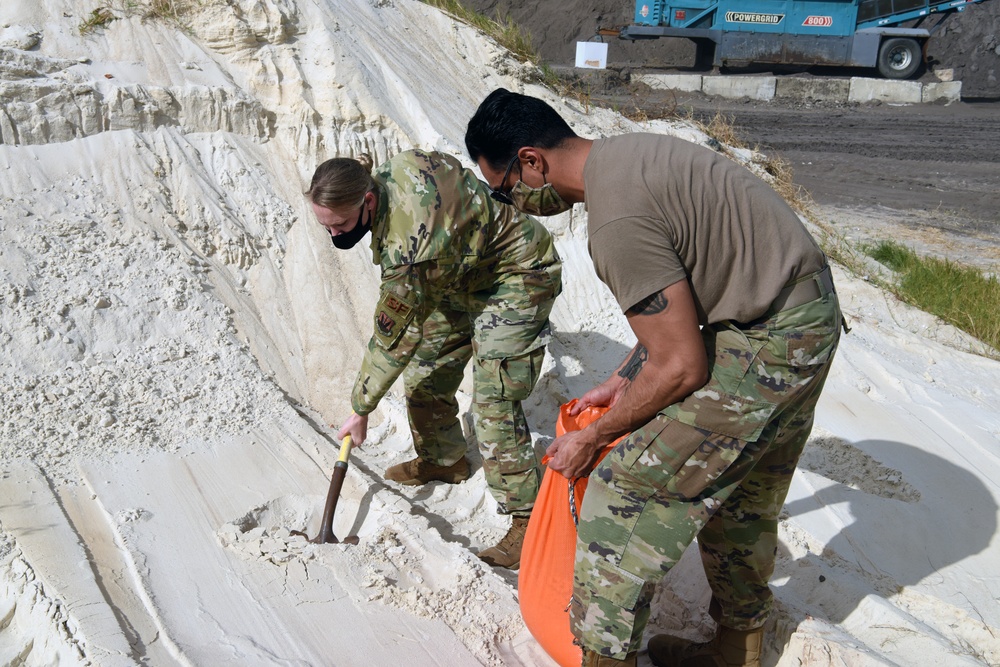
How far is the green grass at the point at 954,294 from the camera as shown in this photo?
19.2 feet

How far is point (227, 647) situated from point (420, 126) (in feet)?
12.5

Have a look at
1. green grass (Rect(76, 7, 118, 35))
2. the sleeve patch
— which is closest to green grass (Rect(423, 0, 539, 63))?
green grass (Rect(76, 7, 118, 35))

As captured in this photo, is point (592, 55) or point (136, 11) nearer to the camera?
point (136, 11)

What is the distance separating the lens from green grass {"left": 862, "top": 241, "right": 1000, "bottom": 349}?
5.86 m

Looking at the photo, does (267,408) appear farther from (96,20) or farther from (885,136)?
(885,136)

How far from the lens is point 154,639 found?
2.58 metres

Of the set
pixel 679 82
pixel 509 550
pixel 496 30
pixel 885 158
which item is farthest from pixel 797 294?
pixel 679 82

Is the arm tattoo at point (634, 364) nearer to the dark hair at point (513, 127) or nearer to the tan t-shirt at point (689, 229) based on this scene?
the tan t-shirt at point (689, 229)

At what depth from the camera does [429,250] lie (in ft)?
9.77

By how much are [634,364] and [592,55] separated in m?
15.8

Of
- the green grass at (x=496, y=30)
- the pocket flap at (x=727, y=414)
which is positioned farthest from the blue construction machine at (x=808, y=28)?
the pocket flap at (x=727, y=414)

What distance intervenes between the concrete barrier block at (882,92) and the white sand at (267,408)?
482 inches

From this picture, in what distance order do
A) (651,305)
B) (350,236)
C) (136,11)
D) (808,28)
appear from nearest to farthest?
1. (651,305)
2. (350,236)
3. (136,11)
4. (808,28)

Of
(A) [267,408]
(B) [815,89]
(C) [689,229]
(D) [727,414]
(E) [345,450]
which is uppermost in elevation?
(C) [689,229]
